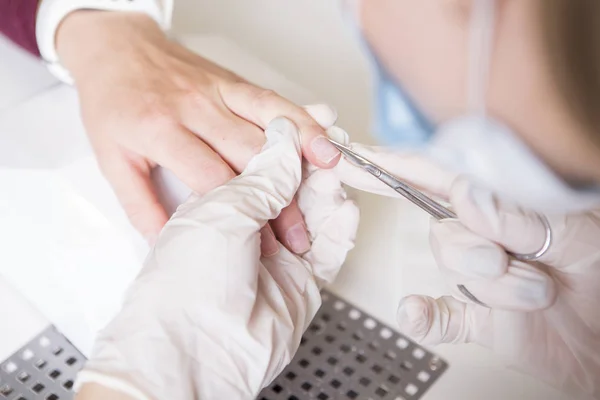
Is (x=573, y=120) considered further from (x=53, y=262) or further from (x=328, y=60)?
(x=53, y=262)

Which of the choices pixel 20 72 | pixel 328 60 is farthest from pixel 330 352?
pixel 20 72

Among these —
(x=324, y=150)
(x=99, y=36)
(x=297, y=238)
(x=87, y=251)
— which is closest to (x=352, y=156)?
(x=324, y=150)

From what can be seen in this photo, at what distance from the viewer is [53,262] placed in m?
0.73

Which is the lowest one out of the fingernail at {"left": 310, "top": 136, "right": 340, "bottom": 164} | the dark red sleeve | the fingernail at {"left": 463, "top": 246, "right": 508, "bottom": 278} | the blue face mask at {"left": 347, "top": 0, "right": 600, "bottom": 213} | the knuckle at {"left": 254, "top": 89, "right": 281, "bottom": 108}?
the fingernail at {"left": 463, "top": 246, "right": 508, "bottom": 278}

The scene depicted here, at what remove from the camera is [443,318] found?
553mm

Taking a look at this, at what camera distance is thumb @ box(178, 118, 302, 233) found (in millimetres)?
570

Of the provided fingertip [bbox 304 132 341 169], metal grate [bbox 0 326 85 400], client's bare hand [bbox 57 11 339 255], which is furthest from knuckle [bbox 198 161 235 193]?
metal grate [bbox 0 326 85 400]

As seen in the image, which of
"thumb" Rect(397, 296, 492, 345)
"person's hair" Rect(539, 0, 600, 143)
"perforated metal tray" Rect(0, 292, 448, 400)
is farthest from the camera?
"perforated metal tray" Rect(0, 292, 448, 400)

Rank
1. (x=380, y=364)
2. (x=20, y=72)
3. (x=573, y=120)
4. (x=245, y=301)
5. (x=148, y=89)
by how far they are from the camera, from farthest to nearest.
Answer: (x=20, y=72) → (x=148, y=89) → (x=380, y=364) → (x=245, y=301) → (x=573, y=120)

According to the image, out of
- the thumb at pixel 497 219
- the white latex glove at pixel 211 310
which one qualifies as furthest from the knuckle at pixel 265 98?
the thumb at pixel 497 219

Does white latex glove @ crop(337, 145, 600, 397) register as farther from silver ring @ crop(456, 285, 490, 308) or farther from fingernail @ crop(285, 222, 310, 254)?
fingernail @ crop(285, 222, 310, 254)

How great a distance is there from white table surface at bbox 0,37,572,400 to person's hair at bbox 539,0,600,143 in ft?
0.83

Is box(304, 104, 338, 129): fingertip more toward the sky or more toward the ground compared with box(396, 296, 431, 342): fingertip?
→ more toward the sky

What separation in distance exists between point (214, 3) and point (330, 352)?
44cm
